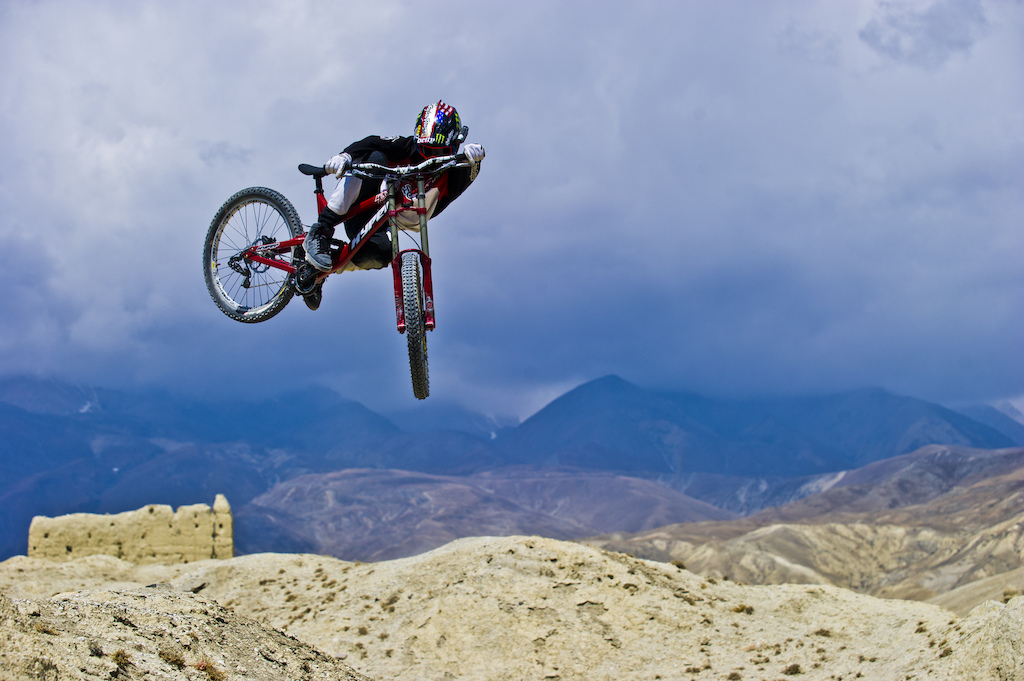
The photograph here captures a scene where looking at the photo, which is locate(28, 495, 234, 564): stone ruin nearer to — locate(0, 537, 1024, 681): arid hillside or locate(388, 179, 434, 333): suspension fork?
locate(0, 537, 1024, 681): arid hillside

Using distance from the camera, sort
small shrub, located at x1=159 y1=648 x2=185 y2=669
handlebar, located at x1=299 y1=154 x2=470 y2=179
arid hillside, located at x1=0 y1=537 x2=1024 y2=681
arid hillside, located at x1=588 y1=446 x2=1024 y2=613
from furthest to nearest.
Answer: arid hillside, located at x1=588 y1=446 x2=1024 y2=613 < arid hillside, located at x1=0 y1=537 x2=1024 y2=681 < handlebar, located at x1=299 y1=154 x2=470 y2=179 < small shrub, located at x1=159 y1=648 x2=185 y2=669

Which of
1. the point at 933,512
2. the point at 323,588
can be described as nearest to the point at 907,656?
the point at 323,588

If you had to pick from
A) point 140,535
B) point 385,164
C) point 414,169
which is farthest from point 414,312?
point 140,535

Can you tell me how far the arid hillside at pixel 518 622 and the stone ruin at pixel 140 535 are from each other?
879cm

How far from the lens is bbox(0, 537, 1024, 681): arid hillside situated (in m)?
11.7

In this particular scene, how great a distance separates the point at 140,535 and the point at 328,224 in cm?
2649

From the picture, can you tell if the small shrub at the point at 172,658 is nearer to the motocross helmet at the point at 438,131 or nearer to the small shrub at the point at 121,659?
the small shrub at the point at 121,659

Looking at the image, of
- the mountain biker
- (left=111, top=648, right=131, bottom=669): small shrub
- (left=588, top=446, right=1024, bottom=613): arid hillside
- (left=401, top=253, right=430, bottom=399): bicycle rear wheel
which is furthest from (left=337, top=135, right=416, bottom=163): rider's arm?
(left=588, top=446, right=1024, bottom=613): arid hillside

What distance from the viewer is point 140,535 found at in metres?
33.2

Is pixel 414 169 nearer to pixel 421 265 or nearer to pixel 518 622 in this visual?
pixel 421 265

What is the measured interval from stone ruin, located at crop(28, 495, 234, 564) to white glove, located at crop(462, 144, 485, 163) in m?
27.8

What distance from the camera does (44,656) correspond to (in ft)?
26.0

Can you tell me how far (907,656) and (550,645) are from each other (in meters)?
6.80

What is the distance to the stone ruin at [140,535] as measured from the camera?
106ft
